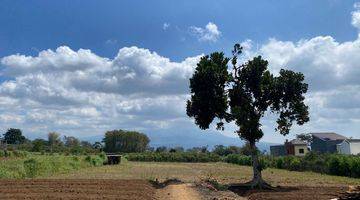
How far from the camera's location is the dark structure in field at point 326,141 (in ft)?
302

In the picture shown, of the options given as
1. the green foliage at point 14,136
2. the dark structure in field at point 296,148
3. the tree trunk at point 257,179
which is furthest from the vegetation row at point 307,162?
the green foliage at point 14,136

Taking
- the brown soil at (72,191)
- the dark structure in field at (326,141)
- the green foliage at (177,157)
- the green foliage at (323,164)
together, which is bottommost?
the brown soil at (72,191)

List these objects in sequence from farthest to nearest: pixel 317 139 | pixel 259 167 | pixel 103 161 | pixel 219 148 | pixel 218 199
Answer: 1. pixel 219 148
2. pixel 317 139
3. pixel 103 161
4. pixel 259 167
5. pixel 218 199

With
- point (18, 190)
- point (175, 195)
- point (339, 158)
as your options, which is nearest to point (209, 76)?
point (175, 195)

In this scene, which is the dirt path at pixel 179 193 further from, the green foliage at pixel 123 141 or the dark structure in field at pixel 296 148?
the green foliage at pixel 123 141

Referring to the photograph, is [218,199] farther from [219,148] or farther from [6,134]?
[6,134]

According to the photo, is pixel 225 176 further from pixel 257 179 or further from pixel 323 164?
pixel 257 179

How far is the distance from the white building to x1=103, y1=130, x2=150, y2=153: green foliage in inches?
2061

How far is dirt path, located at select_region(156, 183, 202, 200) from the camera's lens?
2260 cm

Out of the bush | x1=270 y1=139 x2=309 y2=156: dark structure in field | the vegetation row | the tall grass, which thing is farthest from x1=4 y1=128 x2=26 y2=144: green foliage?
the bush

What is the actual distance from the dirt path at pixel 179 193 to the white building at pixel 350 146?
6258 cm

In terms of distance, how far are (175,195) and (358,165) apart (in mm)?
21458

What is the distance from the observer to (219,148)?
10644cm

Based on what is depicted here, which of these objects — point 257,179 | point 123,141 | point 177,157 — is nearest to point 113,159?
point 177,157
